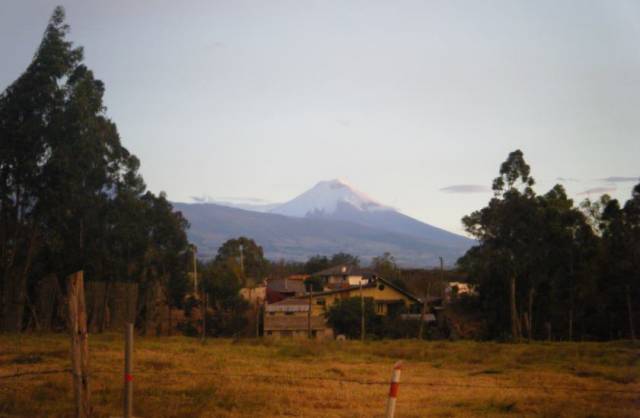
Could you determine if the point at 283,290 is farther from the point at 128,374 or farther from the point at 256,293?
the point at 128,374

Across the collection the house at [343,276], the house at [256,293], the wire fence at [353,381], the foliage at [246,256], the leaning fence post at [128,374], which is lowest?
the wire fence at [353,381]

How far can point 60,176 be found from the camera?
2648 cm

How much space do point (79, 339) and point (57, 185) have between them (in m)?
19.5

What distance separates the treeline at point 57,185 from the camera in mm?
26469

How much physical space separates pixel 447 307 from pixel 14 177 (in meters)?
28.7

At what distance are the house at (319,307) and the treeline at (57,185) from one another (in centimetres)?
1712

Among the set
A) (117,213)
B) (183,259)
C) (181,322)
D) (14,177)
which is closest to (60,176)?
(14,177)

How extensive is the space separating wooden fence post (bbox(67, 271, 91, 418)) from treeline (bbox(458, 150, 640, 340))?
2874 cm

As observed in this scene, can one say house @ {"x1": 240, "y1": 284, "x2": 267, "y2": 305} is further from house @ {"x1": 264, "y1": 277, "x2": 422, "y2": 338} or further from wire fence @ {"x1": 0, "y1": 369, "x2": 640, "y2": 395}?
wire fence @ {"x1": 0, "y1": 369, "x2": 640, "y2": 395}

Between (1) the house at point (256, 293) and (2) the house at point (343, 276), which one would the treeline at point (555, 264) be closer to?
(1) the house at point (256, 293)

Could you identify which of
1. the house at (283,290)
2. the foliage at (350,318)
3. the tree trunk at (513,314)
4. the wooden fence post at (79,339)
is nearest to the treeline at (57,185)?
the foliage at (350,318)

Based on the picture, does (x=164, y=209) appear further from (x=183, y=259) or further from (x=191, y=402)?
(x=191, y=402)

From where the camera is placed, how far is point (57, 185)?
2667 cm

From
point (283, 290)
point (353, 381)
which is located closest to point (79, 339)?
point (353, 381)
